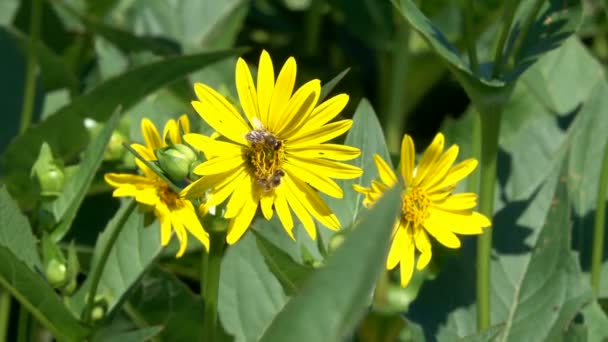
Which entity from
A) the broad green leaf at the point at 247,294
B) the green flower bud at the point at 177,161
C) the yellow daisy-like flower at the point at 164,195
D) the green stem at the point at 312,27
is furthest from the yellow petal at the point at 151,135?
the green stem at the point at 312,27

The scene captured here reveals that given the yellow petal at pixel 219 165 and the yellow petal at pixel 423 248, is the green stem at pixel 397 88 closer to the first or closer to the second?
the yellow petal at pixel 423 248

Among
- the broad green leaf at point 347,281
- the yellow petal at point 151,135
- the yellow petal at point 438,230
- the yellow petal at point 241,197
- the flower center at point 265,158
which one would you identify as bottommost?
the yellow petal at point 151,135

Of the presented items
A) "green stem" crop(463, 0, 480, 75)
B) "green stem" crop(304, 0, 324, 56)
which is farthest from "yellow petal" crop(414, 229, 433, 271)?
"green stem" crop(304, 0, 324, 56)

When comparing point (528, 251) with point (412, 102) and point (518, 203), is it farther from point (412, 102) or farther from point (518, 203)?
point (412, 102)

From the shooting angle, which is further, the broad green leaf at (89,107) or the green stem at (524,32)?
the broad green leaf at (89,107)

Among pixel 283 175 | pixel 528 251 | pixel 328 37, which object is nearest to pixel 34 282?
pixel 283 175
